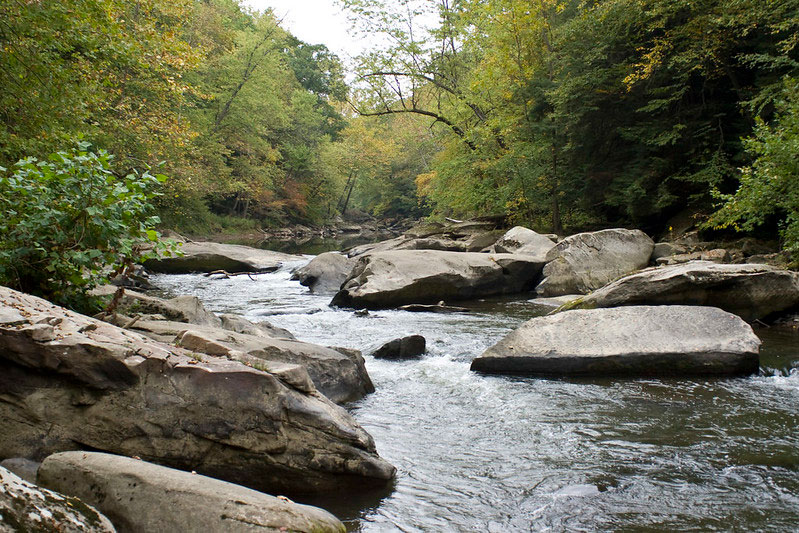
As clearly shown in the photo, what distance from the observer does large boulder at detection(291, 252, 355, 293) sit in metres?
14.9

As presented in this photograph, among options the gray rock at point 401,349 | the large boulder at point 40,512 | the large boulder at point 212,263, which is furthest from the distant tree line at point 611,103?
the large boulder at point 40,512

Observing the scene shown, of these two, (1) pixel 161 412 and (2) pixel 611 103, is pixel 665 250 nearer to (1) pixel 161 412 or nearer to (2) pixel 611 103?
(2) pixel 611 103

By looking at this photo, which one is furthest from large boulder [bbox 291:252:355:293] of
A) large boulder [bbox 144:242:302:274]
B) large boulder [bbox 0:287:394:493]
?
large boulder [bbox 0:287:394:493]

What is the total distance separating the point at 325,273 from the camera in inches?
600

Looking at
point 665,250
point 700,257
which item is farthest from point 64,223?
point 665,250

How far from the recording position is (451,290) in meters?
12.3

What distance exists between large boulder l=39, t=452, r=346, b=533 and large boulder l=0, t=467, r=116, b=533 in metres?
0.28

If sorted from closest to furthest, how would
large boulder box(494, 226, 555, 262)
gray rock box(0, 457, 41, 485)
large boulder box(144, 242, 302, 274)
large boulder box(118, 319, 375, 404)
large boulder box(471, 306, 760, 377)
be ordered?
gray rock box(0, 457, 41, 485) → large boulder box(118, 319, 375, 404) → large boulder box(471, 306, 760, 377) → large boulder box(494, 226, 555, 262) → large boulder box(144, 242, 302, 274)

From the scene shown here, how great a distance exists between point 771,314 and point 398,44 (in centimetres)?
1949

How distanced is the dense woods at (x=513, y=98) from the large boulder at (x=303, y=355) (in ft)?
6.29

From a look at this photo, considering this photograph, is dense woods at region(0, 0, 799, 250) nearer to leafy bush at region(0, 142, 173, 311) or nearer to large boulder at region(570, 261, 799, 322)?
leafy bush at region(0, 142, 173, 311)

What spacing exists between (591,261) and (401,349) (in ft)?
22.2

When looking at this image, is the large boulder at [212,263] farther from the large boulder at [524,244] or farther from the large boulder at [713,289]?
the large boulder at [713,289]

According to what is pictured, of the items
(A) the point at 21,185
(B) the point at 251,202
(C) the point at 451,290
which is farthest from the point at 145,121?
(B) the point at 251,202
